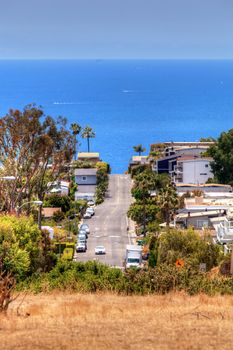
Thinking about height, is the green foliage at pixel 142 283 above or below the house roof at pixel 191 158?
below

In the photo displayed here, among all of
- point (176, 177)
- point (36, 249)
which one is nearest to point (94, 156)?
point (176, 177)

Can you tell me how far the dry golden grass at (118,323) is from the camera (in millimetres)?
17953

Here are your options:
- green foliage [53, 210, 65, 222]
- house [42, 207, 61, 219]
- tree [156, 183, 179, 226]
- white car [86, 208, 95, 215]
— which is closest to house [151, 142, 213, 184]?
white car [86, 208, 95, 215]

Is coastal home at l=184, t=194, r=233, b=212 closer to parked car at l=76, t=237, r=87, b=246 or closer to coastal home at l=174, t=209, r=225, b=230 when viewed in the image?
coastal home at l=174, t=209, r=225, b=230

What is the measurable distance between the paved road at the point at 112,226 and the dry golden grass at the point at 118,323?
91.9 ft

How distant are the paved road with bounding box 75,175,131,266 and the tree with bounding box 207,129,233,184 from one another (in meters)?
9.83

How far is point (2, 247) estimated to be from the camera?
31156 mm

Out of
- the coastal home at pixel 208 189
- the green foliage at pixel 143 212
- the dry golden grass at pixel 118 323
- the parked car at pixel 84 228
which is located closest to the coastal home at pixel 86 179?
the coastal home at pixel 208 189

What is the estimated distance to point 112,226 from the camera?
68438mm

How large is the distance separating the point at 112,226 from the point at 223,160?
82.2ft

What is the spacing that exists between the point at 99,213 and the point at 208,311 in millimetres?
53789

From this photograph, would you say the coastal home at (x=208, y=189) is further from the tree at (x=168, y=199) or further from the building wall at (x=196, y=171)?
the tree at (x=168, y=199)

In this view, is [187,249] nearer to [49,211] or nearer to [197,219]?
[197,219]

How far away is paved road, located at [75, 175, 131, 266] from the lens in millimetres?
55500
